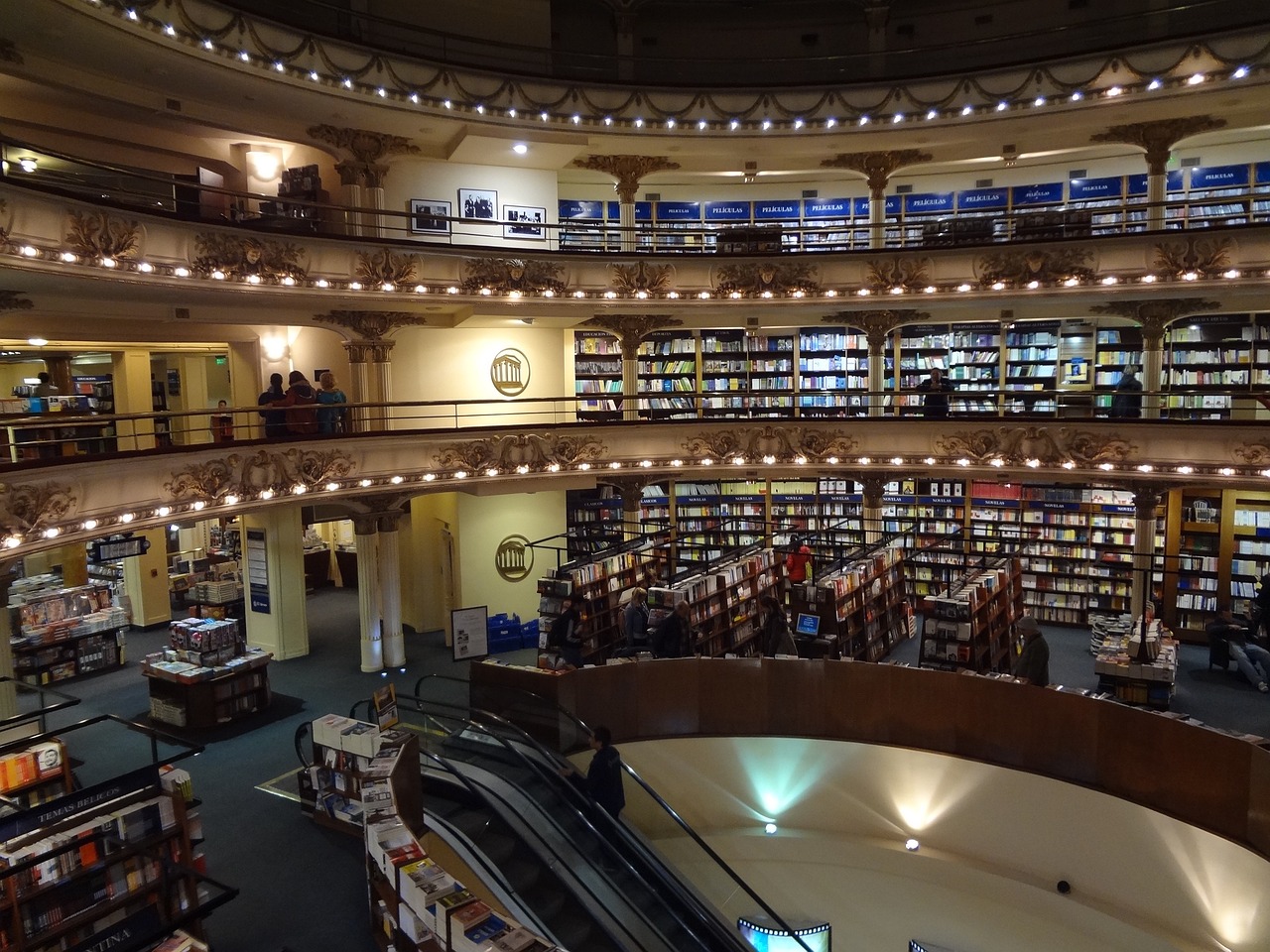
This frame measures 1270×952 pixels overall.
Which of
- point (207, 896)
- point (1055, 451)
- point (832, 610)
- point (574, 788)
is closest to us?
point (207, 896)

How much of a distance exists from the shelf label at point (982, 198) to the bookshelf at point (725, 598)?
755 centimetres

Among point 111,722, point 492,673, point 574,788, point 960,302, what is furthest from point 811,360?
point 111,722

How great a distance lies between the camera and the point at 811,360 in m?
16.9

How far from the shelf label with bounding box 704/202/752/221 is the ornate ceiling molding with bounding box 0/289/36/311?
11.4 meters

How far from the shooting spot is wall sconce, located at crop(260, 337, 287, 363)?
49.0ft

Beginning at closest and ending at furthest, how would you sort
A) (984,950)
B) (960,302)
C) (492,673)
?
(984,950), (492,673), (960,302)

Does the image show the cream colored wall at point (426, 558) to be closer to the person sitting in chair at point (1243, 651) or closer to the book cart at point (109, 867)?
the book cart at point (109, 867)

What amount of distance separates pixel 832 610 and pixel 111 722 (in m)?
9.53

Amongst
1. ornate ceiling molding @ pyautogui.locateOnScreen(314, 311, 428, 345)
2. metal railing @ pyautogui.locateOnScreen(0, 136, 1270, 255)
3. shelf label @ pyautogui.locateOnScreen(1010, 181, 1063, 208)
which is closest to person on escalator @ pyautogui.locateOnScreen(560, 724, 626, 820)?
metal railing @ pyautogui.locateOnScreen(0, 136, 1270, 255)

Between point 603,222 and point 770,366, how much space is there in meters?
4.15

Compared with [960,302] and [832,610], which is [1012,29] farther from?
[832,610]

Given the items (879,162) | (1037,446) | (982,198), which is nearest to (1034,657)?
(1037,446)

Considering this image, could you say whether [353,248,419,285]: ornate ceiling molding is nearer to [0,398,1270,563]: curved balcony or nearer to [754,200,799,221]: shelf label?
[0,398,1270,563]: curved balcony

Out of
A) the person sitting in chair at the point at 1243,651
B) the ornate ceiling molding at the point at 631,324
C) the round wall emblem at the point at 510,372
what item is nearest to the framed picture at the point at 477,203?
the round wall emblem at the point at 510,372
